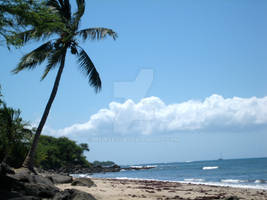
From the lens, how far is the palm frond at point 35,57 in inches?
559

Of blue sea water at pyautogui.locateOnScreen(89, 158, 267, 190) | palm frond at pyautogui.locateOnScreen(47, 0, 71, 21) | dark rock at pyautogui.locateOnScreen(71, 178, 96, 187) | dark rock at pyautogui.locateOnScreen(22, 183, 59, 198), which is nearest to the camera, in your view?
dark rock at pyautogui.locateOnScreen(22, 183, 59, 198)

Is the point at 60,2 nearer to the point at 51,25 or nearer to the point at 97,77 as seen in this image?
the point at 97,77

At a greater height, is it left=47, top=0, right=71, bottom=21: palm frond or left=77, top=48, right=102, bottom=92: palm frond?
left=47, top=0, right=71, bottom=21: palm frond

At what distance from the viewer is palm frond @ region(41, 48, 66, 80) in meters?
14.7

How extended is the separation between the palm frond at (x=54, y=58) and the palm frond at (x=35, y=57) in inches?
10.8

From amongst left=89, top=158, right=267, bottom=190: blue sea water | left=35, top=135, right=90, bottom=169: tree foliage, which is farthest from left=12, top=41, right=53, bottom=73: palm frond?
left=35, top=135, right=90, bottom=169: tree foliage

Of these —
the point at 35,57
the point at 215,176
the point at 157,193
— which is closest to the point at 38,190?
the point at 157,193

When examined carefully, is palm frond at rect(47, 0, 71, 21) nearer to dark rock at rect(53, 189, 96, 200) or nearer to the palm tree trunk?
the palm tree trunk

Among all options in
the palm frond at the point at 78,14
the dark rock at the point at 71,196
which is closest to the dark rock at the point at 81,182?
the dark rock at the point at 71,196

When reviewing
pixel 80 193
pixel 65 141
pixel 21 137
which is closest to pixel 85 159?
pixel 65 141

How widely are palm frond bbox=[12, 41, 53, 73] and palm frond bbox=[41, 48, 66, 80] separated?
10.8 inches

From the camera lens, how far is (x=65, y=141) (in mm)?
67312

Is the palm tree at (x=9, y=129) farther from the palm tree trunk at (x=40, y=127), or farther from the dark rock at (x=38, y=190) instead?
the dark rock at (x=38, y=190)

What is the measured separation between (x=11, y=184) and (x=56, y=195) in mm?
1287
